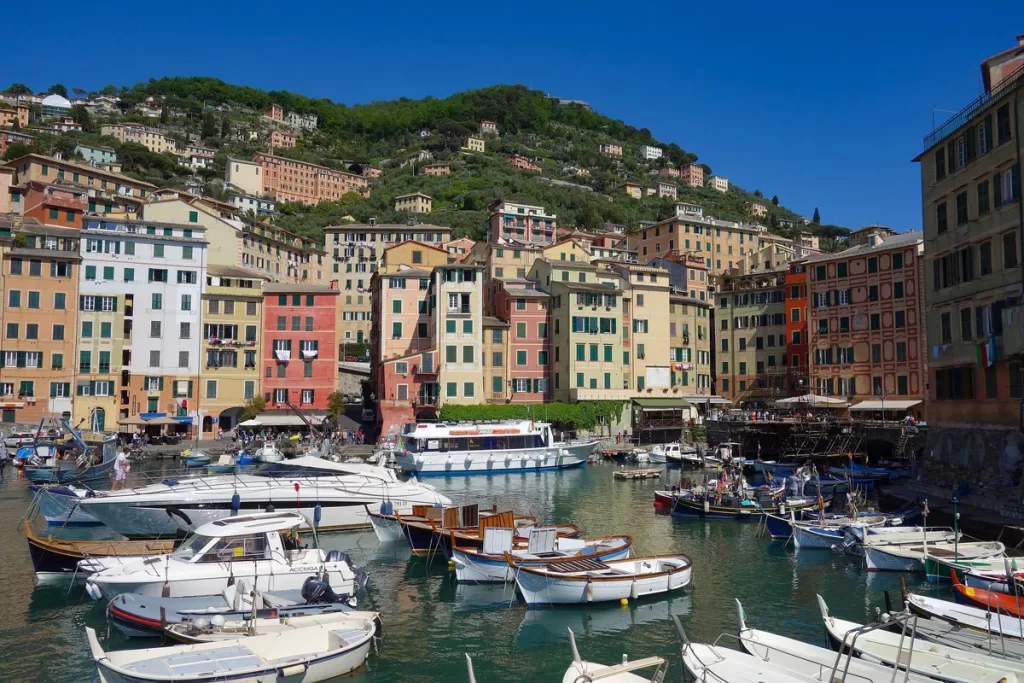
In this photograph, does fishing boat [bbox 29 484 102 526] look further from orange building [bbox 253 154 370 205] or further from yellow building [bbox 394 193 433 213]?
orange building [bbox 253 154 370 205]

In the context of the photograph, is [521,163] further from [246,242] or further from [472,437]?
[472,437]

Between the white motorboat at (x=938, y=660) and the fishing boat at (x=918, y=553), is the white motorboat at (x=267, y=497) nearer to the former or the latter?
the fishing boat at (x=918, y=553)

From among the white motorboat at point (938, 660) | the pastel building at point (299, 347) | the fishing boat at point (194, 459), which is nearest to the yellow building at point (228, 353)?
the pastel building at point (299, 347)

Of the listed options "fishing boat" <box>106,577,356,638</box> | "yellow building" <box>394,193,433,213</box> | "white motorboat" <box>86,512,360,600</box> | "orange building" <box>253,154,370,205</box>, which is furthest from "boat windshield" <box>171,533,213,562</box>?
"orange building" <box>253,154,370,205</box>

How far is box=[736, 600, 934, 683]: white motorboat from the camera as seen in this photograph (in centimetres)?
1322

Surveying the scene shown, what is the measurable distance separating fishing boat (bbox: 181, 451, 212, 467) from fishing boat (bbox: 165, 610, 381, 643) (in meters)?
40.4

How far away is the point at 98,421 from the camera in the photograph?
6450 cm

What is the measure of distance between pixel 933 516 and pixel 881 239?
45715 millimetres

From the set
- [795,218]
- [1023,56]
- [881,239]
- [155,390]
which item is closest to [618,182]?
[795,218]

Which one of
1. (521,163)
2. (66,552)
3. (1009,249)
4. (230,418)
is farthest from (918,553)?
(521,163)

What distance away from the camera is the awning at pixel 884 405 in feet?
200

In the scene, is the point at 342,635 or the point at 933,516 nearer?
the point at 342,635

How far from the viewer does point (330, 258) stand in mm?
116250

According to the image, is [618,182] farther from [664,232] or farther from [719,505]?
[719,505]
